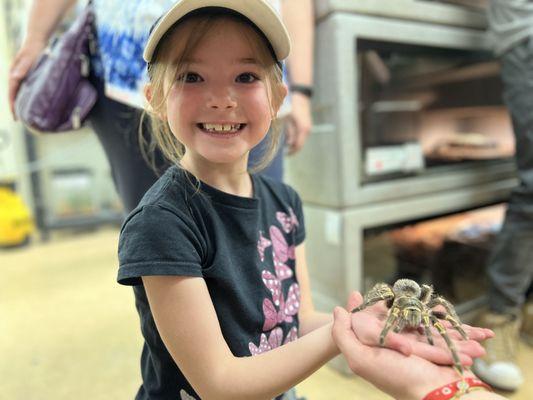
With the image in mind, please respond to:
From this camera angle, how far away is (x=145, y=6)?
2.09ft

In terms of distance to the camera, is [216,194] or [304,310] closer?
[216,194]

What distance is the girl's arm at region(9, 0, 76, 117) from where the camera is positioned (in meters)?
0.82

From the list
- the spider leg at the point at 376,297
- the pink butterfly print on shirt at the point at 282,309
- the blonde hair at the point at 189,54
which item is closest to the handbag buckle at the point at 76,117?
the blonde hair at the point at 189,54

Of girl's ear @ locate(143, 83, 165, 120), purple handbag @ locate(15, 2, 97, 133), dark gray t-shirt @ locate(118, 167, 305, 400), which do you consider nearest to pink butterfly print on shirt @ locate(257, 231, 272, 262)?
dark gray t-shirt @ locate(118, 167, 305, 400)

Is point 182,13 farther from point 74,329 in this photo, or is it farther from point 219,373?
point 74,329

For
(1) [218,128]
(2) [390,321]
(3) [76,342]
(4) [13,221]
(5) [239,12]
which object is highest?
(5) [239,12]

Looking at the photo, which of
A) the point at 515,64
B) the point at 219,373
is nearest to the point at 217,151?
the point at 219,373

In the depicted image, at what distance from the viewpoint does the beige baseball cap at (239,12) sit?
0.49m

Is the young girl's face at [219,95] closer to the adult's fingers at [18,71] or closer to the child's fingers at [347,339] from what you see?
the child's fingers at [347,339]

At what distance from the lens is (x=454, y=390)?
0.44 meters

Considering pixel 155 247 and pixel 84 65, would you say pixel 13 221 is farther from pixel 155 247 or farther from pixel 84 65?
pixel 155 247

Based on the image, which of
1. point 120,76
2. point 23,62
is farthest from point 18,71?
point 120,76

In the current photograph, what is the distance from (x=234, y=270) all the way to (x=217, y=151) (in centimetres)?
16

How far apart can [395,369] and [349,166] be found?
2.95ft
